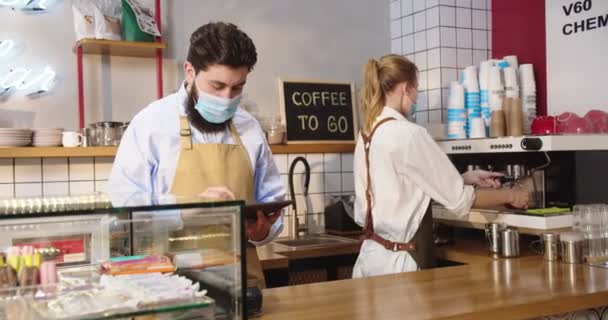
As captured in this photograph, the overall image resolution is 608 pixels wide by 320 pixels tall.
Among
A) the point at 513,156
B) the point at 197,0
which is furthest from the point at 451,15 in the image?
the point at 197,0

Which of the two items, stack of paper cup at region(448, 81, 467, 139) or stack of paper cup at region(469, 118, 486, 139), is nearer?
stack of paper cup at region(469, 118, 486, 139)

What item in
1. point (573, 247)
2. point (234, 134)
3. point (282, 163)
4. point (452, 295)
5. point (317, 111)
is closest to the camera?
point (452, 295)

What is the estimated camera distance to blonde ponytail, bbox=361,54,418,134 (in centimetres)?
293

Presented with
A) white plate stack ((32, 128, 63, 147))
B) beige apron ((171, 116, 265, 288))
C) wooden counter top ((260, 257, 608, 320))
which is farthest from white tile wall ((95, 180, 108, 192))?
wooden counter top ((260, 257, 608, 320))

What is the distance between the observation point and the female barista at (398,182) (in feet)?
9.12

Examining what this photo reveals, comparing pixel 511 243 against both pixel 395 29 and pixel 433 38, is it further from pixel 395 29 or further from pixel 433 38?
pixel 395 29

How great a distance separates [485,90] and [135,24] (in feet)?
6.74

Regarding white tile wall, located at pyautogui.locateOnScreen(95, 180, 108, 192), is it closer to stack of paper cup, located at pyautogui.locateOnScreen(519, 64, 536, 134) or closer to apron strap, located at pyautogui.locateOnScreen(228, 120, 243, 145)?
apron strap, located at pyautogui.locateOnScreen(228, 120, 243, 145)

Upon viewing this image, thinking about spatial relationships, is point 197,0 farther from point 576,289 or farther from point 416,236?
point 576,289

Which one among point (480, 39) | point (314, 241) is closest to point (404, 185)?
point (314, 241)

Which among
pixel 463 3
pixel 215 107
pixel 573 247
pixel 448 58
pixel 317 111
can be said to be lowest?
pixel 573 247

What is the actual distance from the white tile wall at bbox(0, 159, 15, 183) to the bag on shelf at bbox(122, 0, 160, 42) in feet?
2.94

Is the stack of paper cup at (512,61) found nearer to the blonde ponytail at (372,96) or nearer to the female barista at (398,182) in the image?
the female barista at (398,182)

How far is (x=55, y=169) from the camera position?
11.6 feet
